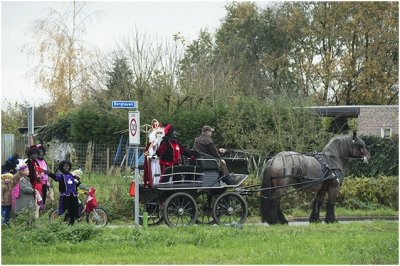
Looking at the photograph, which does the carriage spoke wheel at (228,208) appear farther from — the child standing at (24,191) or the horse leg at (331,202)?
the child standing at (24,191)

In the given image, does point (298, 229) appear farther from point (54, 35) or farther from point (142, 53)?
point (54, 35)

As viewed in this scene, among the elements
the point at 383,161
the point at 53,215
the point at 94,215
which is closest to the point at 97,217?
the point at 94,215

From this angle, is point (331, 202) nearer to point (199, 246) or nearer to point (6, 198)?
point (199, 246)

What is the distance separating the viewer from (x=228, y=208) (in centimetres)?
1098

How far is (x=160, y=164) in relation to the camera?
10961mm

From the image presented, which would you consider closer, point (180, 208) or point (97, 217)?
point (180, 208)

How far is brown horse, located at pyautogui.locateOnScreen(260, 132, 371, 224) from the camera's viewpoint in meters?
10.9

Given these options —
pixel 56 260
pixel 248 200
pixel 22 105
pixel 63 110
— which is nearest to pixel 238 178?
pixel 248 200

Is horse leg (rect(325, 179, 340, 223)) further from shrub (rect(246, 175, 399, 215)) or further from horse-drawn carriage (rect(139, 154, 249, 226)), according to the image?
shrub (rect(246, 175, 399, 215))

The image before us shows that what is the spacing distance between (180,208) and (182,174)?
2.31 ft

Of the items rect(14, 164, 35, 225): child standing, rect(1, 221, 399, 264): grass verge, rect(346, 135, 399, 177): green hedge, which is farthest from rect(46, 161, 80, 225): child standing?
rect(346, 135, 399, 177): green hedge

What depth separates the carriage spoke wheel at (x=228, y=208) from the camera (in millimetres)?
10891

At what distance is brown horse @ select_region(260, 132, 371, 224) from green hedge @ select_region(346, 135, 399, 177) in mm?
7053

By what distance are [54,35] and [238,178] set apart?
78.5ft
